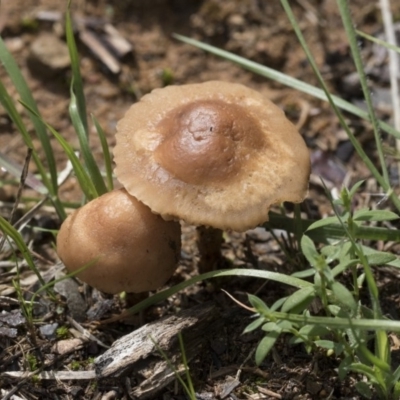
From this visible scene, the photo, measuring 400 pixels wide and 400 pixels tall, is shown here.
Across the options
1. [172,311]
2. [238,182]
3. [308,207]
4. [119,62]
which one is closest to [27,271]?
[172,311]

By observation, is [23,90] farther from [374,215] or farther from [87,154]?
[374,215]

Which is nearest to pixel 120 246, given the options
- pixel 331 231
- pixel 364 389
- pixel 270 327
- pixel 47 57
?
pixel 270 327

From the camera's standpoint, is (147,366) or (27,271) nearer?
(147,366)

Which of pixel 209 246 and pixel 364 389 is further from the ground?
pixel 209 246

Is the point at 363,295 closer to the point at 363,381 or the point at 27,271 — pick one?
the point at 363,381

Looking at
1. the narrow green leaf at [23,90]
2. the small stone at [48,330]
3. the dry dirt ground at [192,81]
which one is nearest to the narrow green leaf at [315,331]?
the dry dirt ground at [192,81]

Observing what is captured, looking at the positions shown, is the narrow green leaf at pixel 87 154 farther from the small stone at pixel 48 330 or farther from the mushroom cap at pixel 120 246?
the small stone at pixel 48 330

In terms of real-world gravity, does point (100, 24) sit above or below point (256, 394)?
above
